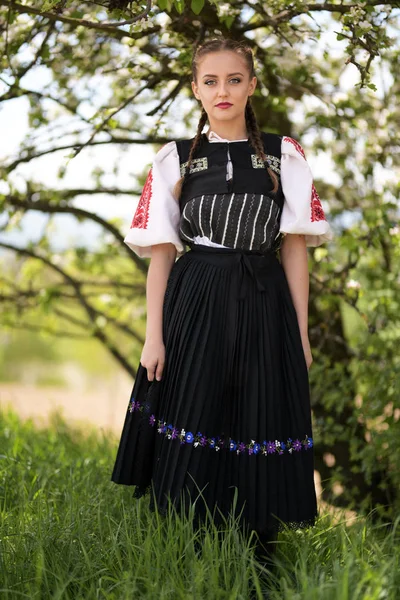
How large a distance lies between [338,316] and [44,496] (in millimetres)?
2037

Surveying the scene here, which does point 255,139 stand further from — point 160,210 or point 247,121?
point 160,210

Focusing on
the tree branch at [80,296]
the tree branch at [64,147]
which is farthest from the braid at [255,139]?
the tree branch at [80,296]

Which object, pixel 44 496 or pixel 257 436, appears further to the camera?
pixel 44 496

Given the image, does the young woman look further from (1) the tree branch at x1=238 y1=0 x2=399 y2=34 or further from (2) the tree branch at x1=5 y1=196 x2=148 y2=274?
(2) the tree branch at x1=5 y1=196 x2=148 y2=274

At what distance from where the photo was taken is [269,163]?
252cm

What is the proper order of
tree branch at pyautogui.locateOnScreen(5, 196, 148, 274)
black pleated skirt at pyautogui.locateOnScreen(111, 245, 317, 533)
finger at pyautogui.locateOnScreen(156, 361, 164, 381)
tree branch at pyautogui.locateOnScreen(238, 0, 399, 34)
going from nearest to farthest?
1. black pleated skirt at pyautogui.locateOnScreen(111, 245, 317, 533)
2. finger at pyautogui.locateOnScreen(156, 361, 164, 381)
3. tree branch at pyautogui.locateOnScreen(238, 0, 399, 34)
4. tree branch at pyautogui.locateOnScreen(5, 196, 148, 274)

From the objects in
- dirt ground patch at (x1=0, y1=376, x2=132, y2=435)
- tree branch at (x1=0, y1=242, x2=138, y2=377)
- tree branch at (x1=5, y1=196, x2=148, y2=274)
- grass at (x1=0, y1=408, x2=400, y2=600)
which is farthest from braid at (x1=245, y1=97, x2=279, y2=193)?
dirt ground patch at (x1=0, y1=376, x2=132, y2=435)

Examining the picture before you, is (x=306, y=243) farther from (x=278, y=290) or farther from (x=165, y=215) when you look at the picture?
(x=165, y=215)

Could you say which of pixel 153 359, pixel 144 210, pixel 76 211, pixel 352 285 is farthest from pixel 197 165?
pixel 76 211

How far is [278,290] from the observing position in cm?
251

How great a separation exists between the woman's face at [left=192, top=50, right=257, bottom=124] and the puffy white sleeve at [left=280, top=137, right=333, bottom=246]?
0.70 ft

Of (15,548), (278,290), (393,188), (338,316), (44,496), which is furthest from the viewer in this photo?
(338,316)

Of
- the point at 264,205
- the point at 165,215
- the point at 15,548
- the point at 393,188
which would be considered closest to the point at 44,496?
the point at 15,548

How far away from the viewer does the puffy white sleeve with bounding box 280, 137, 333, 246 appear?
249 centimetres
